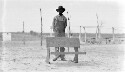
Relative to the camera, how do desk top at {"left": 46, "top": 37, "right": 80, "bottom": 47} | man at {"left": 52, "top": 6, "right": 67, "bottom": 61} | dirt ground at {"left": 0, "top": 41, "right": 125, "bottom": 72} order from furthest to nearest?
man at {"left": 52, "top": 6, "right": 67, "bottom": 61}, desk top at {"left": 46, "top": 37, "right": 80, "bottom": 47}, dirt ground at {"left": 0, "top": 41, "right": 125, "bottom": 72}

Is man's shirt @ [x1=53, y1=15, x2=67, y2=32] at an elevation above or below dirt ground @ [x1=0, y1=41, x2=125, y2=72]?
above

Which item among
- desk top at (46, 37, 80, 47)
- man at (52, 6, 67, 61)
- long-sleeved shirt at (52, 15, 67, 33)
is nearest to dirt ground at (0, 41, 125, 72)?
desk top at (46, 37, 80, 47)

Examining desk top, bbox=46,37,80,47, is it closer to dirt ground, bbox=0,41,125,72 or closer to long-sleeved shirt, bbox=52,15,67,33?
dirt ground, bbox=0,41,125,72

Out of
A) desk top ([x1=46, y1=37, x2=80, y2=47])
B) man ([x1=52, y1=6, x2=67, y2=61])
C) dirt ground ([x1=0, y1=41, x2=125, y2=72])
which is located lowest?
dirt ground ([x1=0, y1=41, x2=125, y2=72])

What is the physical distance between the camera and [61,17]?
12.1 metres

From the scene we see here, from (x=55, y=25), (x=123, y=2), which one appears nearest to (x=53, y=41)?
(x=55, y=25)

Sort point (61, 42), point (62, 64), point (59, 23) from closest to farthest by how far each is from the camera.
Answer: point (62, 64)
point (61, 42)
point (59, 23)

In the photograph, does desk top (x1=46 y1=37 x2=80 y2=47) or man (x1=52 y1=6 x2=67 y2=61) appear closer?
desk top (x1=46 y1=37 x2=80 y2=47)

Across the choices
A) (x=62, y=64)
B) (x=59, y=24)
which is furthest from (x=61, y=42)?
(x=59, y=24)

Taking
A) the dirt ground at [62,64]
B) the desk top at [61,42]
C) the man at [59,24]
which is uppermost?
the man at [59,24]

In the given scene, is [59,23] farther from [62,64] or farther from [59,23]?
[62,64]

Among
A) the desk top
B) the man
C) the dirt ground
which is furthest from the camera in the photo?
the man

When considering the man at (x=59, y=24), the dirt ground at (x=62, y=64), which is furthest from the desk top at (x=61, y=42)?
the man at (x=59, y=24)

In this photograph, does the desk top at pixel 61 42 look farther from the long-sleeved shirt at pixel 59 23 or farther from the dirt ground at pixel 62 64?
the long-sleeved shirt at pixel 59 23
